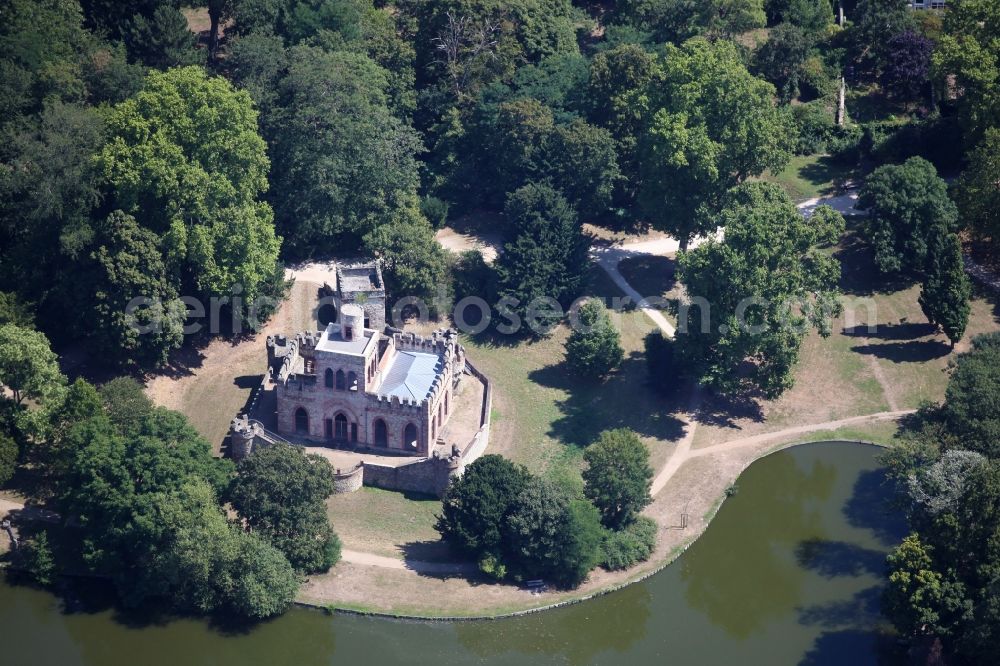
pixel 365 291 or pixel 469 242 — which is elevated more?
pixel 469 242

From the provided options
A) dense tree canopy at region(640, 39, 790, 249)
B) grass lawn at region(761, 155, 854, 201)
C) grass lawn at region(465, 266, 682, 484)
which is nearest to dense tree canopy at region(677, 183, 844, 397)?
grass lawn at region(465, 266, 682, 484)

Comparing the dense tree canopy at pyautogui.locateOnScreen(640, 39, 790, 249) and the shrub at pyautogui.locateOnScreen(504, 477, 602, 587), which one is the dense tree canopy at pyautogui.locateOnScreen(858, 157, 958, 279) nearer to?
the dense tree canopy at pyautogui.locateOnScreen(640, 39, 790, 249)

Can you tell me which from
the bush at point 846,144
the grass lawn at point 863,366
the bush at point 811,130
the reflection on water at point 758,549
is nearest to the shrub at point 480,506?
the reflection on water at point 758,549

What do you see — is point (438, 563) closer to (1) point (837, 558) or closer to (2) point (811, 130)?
(1) point (837, 558)

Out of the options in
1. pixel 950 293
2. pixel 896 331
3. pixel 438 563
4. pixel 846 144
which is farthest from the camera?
pixel 846 144

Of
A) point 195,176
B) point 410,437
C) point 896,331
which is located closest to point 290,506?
point 410,437

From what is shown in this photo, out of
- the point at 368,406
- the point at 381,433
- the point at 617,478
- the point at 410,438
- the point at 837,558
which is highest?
the point at 368,406
